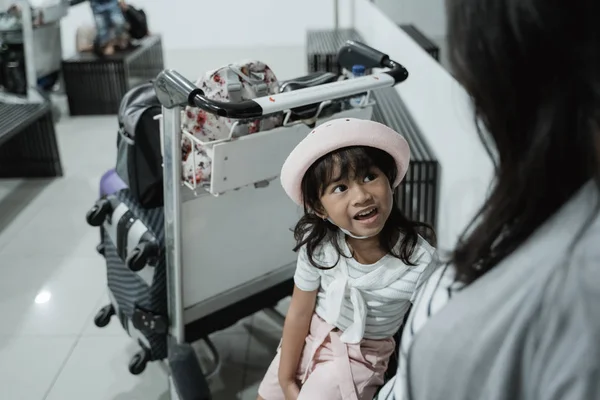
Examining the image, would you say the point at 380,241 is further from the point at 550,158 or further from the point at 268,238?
the point at 550,158

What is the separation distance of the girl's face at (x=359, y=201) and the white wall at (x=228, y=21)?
18.6ft

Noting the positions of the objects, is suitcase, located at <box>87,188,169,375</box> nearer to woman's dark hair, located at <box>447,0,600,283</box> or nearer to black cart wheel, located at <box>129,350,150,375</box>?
black cart wheel, located at <box>129,350,150,375</box>

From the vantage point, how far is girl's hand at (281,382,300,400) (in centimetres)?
119

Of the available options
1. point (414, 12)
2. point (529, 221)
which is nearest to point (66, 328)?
point (529, 221)

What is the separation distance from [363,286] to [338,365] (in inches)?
6.6

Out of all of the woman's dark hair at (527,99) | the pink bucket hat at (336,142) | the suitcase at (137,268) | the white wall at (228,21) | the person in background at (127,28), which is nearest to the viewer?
the woman's dark hair at (527,99)

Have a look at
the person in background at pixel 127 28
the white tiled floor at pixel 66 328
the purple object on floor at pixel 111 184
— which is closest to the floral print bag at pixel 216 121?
the purple object on floor at pixel 111 184

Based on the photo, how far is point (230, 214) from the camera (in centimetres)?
144

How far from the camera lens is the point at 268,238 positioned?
5.12 feet

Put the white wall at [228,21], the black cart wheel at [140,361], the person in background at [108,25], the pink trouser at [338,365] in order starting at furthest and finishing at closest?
the white wall at [228,21] → the person in background at [108,25] → the black cart wheel at [140,361] → the pink trouser at [338,365]

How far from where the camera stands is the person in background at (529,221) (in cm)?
45

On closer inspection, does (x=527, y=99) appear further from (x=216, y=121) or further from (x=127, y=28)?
(x=127, y=28)

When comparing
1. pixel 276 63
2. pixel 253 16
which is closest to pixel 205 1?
pixel 253 16

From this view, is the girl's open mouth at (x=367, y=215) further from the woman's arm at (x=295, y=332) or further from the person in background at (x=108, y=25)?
the person in background at (x=108, y=25)
